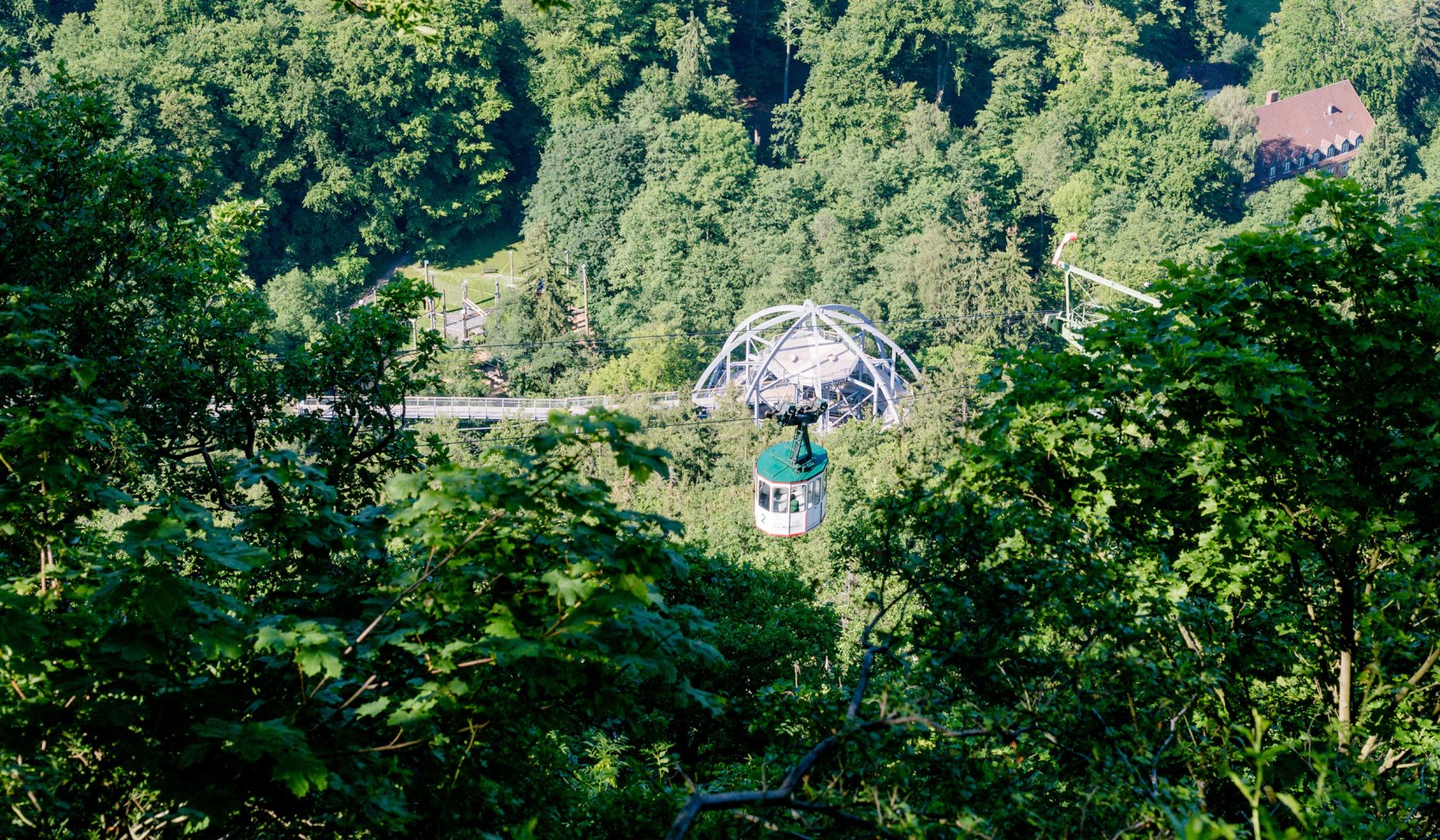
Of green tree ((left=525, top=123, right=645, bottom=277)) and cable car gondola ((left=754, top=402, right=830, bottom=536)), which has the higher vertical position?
cable car gondola ((left=754, top=402, right=830, bottom=536))

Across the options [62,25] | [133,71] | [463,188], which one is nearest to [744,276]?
[463,188]

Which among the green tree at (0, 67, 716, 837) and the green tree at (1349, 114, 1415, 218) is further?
the green tree at (1349, 114, 1415, 218)

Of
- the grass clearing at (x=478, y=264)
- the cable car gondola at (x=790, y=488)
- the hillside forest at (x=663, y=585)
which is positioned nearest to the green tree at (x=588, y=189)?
the grass clearing at (x=478, y=264)

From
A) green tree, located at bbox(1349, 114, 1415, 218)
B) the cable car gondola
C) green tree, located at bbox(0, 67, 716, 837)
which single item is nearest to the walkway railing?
the cable car gondola

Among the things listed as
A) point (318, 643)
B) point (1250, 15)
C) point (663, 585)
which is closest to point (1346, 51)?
point (1250, 15)

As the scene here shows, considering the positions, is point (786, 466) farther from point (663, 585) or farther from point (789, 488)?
point (663, 585)

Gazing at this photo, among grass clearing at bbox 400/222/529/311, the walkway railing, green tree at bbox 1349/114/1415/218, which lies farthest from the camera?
green tree at bbox 1349/114/1415/218

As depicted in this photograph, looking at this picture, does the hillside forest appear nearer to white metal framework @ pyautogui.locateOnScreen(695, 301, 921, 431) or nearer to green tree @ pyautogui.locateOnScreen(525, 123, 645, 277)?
white metal framework @ pyautogui.locateOnScreen(695, 301, 921, 431)
